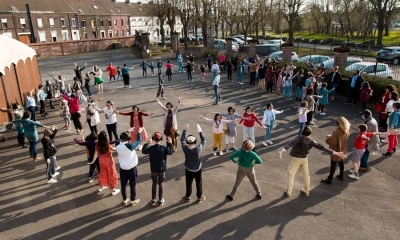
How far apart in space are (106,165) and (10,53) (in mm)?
10884

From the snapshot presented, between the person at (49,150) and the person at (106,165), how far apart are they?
1231mm

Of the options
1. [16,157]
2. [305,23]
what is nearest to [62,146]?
[16,157]

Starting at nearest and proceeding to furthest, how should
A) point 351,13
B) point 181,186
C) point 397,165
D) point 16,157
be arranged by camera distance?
point 181,186, point 397,165, point 16,157, point 351,13

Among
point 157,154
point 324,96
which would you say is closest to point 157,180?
point 157,154

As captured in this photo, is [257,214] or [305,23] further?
[305,23]

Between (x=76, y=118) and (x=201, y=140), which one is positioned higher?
(x=201, y=140)

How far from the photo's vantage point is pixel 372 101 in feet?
48.7

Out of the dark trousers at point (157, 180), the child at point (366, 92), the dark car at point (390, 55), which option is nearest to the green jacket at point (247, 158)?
the dark trousers at point (157, 180)

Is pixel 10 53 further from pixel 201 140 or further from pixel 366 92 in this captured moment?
pixel 366 92

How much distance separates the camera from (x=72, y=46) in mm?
43969

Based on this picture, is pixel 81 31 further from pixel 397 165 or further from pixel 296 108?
pixel 397 165

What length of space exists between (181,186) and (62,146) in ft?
17.7

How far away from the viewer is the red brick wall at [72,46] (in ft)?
133

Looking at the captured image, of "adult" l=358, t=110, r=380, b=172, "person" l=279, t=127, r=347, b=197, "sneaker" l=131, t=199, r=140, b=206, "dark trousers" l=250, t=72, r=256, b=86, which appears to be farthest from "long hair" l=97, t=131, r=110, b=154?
"dark trousers" l=250, t=72, r=256, b=86
